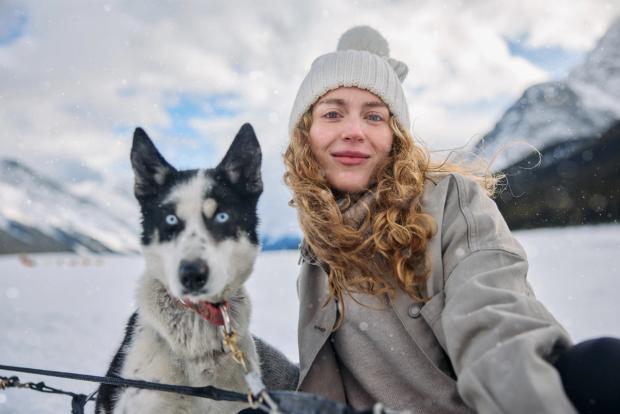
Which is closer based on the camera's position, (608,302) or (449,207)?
(449,207)

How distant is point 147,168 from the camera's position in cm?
207

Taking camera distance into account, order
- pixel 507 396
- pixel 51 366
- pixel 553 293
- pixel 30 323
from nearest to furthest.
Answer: pixel 507 396 < pixel 51 366 < pixel 30 323 < pixel 553 293

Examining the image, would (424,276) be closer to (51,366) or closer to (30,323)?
(51,366)

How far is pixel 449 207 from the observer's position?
6.09 ft

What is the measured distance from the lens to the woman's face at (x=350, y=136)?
6.57 ft

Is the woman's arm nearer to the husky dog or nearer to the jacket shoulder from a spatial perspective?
the jacket shoulder

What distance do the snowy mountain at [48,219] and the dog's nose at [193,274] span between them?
374ft

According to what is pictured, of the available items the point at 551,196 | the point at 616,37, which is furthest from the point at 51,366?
the point at 616,37

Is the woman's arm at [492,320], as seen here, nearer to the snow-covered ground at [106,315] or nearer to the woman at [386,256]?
the woman at [386,256]

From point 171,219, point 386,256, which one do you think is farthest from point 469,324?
point 171,219

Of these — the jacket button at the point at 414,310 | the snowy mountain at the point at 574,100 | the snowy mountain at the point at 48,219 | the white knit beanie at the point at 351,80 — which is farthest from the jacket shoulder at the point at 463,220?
the snowy mountain at the point at 48,219

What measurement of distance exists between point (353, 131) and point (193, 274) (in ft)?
3.04

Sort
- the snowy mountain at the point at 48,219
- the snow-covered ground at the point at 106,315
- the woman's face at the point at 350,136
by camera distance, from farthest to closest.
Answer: the snowy mountain at the point at 48,219 < the snow-covered ground at the point at 106,315 < the woman's face at the point at 350,136

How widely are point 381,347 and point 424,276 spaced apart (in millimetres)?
387
